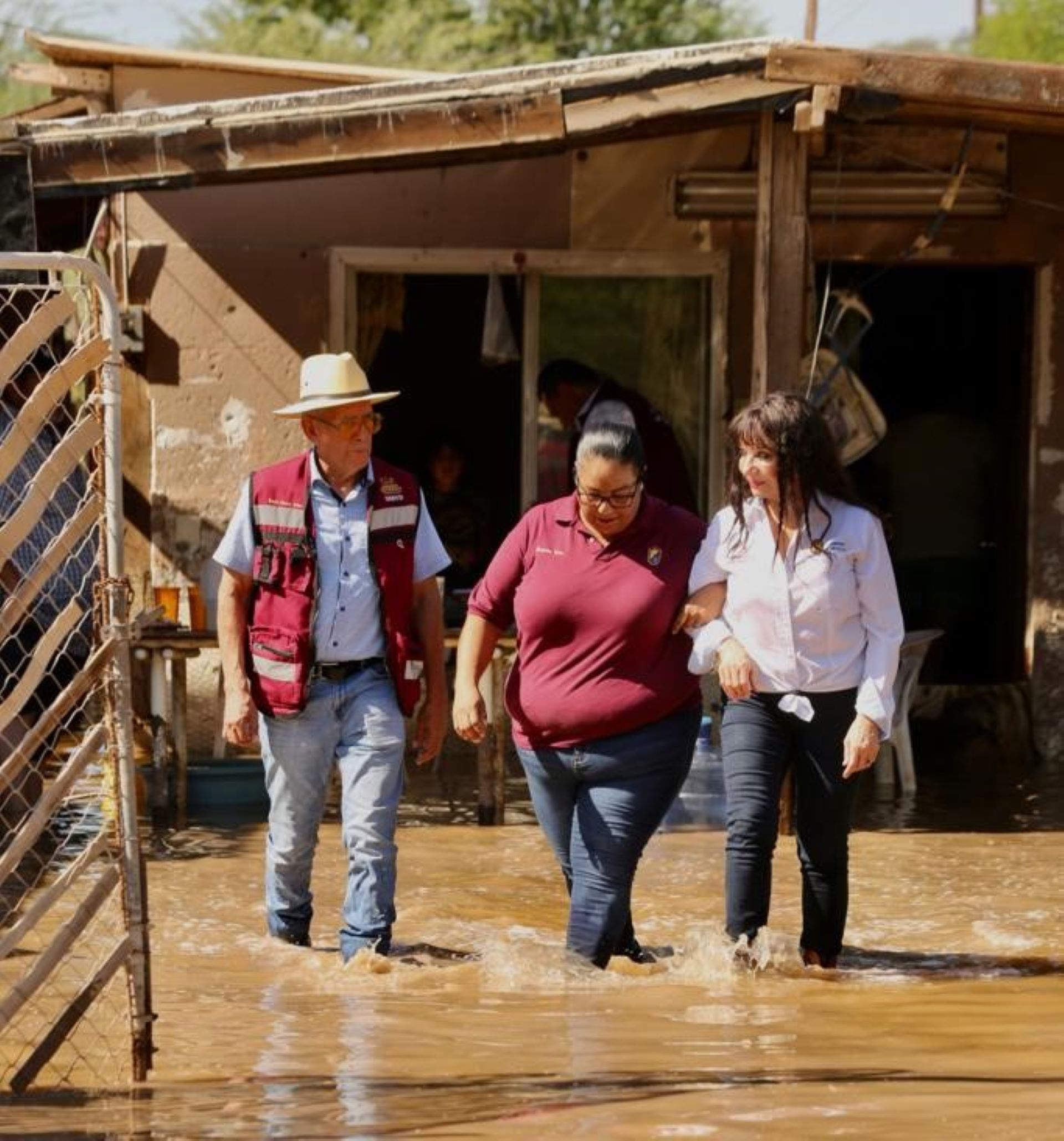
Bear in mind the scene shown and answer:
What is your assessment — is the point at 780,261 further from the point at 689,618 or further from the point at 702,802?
the point at 689,618

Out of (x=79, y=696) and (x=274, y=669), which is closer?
(x=79, y=696)

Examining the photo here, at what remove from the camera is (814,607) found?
21.6ft

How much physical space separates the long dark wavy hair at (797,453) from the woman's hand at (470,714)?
0.92m

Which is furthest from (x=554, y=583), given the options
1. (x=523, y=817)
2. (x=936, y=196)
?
(x=936, y=196)

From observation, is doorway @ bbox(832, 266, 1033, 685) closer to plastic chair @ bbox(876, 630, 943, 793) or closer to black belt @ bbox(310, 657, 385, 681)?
plastic chair @ bbox(876, 630, 943, 793)

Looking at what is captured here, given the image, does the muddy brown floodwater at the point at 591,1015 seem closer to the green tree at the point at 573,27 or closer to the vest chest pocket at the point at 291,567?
the vest chest pocket at the point at 291,567

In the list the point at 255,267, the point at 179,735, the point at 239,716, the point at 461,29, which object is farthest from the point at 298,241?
the point at 461,29

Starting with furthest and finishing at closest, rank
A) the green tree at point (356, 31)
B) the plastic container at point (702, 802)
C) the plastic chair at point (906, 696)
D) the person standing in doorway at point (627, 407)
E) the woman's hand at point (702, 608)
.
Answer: the green tree at point (356, 31)
the plastic chair at point (906, 696)
the person standing in doorway at point (627, 407)
the plastic container at point (702, 802)
the woman's hand at point (702, 608)

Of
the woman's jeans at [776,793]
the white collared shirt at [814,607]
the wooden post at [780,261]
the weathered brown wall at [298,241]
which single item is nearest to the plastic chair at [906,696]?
the wooden post at [780,261]

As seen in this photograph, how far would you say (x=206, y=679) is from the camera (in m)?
12.0

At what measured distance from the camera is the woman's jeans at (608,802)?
21.3ft

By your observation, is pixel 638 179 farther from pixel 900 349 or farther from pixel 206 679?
pixel 206 679

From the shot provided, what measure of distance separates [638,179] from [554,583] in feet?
19.0

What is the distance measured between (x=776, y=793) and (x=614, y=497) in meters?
1.06
